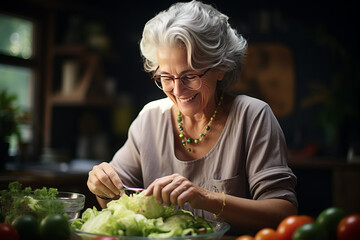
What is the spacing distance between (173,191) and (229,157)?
531mm

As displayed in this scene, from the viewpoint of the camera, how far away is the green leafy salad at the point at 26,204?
1.22 meters

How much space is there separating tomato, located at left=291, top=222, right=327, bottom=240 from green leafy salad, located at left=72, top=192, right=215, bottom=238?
30cm

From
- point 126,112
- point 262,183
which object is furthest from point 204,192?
point 126,112

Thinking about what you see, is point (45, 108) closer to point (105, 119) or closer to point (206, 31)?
point (105, 119)

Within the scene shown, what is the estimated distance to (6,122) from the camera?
136 inches

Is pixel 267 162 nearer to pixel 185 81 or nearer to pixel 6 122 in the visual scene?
pixel 185 81

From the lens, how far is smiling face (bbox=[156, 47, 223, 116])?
1702 mm

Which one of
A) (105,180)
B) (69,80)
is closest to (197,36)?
(105,180)

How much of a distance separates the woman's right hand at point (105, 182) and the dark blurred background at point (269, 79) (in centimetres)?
313

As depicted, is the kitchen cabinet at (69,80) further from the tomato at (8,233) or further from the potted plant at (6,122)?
the tomato at (8,233)

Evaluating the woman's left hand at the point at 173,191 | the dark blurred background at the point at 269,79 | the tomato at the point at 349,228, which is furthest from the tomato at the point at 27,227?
the dark blurred background at the point at 269,79

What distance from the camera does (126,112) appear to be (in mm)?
Result: 5555

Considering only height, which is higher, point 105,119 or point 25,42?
point 25,42

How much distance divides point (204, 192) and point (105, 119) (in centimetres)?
430
